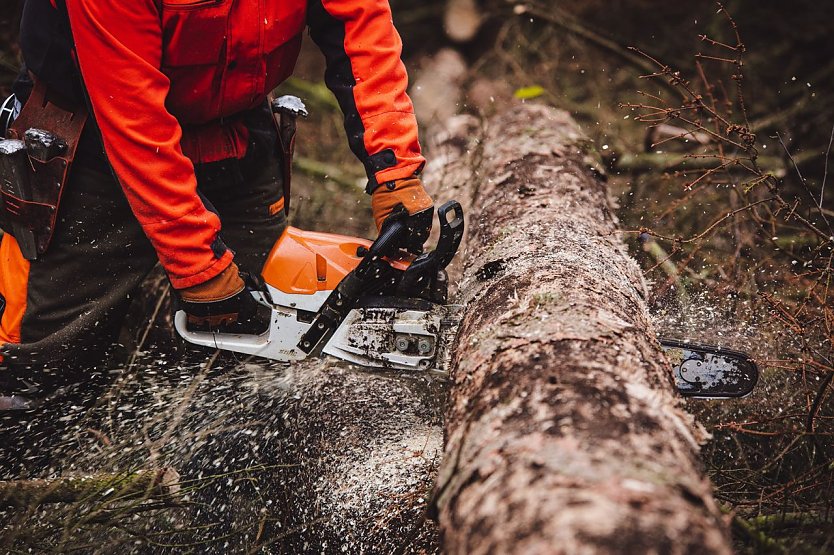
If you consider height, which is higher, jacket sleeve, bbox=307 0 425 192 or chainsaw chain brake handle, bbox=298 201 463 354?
jacket sleeve, bbox=307 0 425 192

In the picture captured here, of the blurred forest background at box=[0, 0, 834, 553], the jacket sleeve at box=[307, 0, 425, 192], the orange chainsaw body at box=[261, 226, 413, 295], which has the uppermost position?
the jacket sleeve at box=[307, 0, 425, 192]

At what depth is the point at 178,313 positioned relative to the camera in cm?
221

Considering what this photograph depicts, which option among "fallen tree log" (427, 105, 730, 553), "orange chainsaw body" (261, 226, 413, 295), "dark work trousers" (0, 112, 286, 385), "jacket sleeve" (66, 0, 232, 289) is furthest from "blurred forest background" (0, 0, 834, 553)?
"jacket sleeve" (66, 0, 232, 289)

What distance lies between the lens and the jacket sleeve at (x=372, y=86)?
2.14 meters

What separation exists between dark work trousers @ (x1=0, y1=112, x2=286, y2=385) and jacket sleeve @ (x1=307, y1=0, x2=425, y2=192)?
47 cm

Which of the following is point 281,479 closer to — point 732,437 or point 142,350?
point 142,350

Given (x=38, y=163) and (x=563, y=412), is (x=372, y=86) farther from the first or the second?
(x=563, y=412)

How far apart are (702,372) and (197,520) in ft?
5.45

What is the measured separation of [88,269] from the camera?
231cm

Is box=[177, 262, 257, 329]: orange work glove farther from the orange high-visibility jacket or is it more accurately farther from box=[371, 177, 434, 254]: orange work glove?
box=[371, 177, 434, 254]: orange work glove

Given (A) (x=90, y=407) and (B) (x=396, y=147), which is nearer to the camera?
(B) (x=396, y=147)

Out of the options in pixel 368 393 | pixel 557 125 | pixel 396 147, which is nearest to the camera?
pixel 396 147

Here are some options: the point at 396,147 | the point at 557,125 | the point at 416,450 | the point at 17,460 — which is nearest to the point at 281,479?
the point at 416,450

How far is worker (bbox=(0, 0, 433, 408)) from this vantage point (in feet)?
6.09
